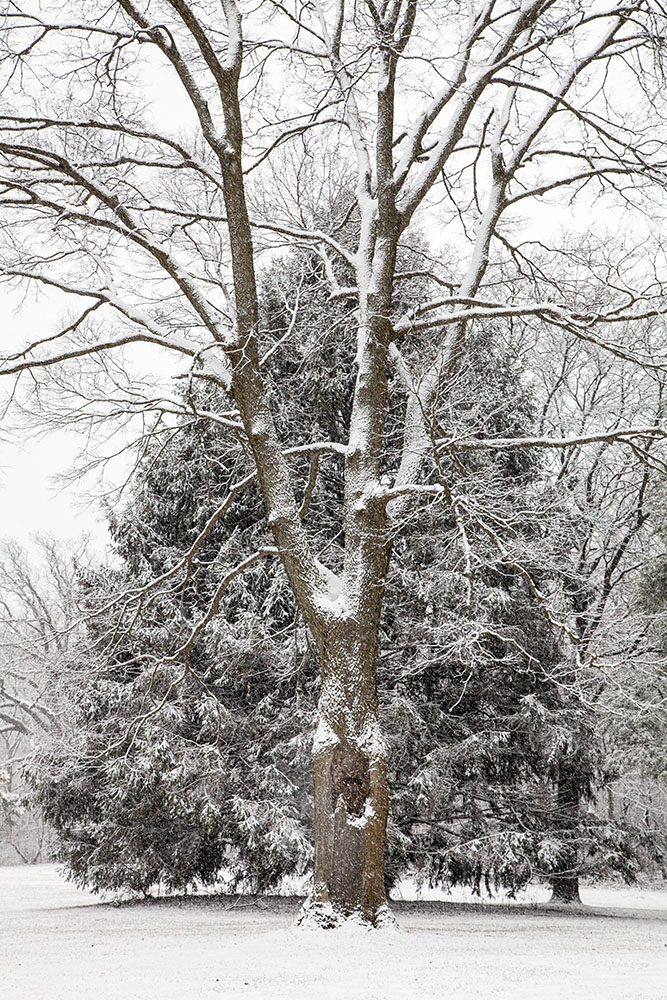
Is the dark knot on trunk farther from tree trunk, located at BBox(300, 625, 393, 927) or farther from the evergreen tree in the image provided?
the evergreen tree

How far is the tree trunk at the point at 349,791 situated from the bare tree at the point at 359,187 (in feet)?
0.06

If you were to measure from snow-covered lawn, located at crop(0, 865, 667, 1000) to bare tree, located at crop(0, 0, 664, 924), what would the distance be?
37.7 inches

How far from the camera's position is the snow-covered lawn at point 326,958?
5461 mm

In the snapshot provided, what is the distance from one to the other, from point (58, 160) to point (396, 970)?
7571 mm

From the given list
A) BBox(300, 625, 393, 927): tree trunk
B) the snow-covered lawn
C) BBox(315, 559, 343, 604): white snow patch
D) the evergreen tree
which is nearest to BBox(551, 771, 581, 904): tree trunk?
the evergreen tree

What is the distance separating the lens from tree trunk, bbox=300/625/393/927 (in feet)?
25.6

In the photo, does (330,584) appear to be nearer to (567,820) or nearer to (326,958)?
(326,958)

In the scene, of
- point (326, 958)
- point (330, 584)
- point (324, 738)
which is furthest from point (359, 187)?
point (326, 958)

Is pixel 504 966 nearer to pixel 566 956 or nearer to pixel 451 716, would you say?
pixel 566 956

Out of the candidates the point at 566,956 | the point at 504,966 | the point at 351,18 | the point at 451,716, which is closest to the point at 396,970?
the point at 504,966

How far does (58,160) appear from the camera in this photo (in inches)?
343

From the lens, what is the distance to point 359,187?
34.0 feet

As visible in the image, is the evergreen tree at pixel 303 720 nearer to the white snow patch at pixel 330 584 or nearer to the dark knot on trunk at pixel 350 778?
the white snow patch at pixel 330 584

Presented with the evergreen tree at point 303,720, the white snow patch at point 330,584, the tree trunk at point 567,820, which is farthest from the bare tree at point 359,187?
the tree trunk at point 567,820
